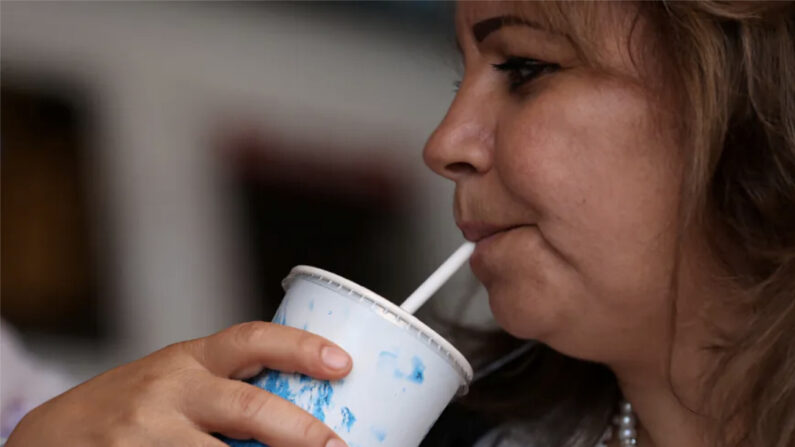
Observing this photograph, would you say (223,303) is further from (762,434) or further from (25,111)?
(762,434)

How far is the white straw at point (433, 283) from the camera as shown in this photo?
2.20 feet

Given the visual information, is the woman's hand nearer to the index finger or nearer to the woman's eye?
the index finger

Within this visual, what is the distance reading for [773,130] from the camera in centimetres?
72

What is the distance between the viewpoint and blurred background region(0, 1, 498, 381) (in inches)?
77.5

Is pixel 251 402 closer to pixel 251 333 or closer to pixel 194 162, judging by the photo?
pixel 251 333

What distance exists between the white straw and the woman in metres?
0.03

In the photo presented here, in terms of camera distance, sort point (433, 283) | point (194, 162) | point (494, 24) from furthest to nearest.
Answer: point (194, 162), point (494, 24), point (433, 283)

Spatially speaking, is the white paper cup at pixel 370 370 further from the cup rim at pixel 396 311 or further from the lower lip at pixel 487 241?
the lower lip at pixel 487 241

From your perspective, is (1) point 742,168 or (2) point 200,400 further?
(1) point 742,168

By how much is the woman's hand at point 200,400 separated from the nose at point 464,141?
0.89 feet

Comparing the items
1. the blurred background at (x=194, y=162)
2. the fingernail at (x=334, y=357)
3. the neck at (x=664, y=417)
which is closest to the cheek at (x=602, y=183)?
the neck at (x=664, y=417)

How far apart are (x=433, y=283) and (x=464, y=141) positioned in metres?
0.18

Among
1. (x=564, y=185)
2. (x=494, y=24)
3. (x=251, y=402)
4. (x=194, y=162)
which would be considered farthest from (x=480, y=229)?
(x=194, y=162)

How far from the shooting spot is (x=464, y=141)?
0.81 meters
